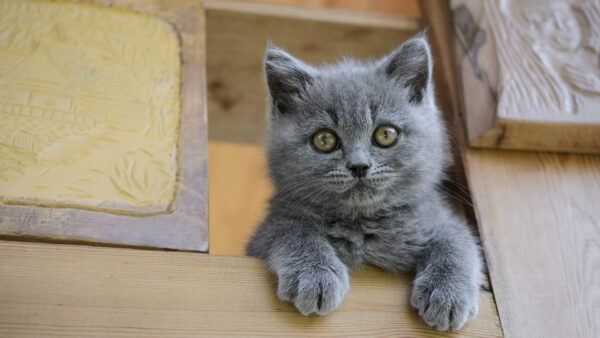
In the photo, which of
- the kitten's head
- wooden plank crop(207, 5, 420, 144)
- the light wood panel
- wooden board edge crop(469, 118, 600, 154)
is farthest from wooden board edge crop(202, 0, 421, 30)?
the light wood panel

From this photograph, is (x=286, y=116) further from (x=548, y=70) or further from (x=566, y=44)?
(x=566, y=44)

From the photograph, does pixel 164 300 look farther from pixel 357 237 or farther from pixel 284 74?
pixel 284 74

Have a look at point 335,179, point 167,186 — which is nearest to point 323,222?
point 335,179

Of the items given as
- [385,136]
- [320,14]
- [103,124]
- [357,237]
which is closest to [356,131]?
[385,136]

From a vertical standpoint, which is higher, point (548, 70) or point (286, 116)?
point (548, 70)

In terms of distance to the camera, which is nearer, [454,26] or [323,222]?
[323,222]

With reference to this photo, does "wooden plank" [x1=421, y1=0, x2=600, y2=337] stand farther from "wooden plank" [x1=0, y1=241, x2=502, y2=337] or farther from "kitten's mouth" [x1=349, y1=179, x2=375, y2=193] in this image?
"kitten's mouth" [x1=349, y1=179, x2=375, y2=193]
